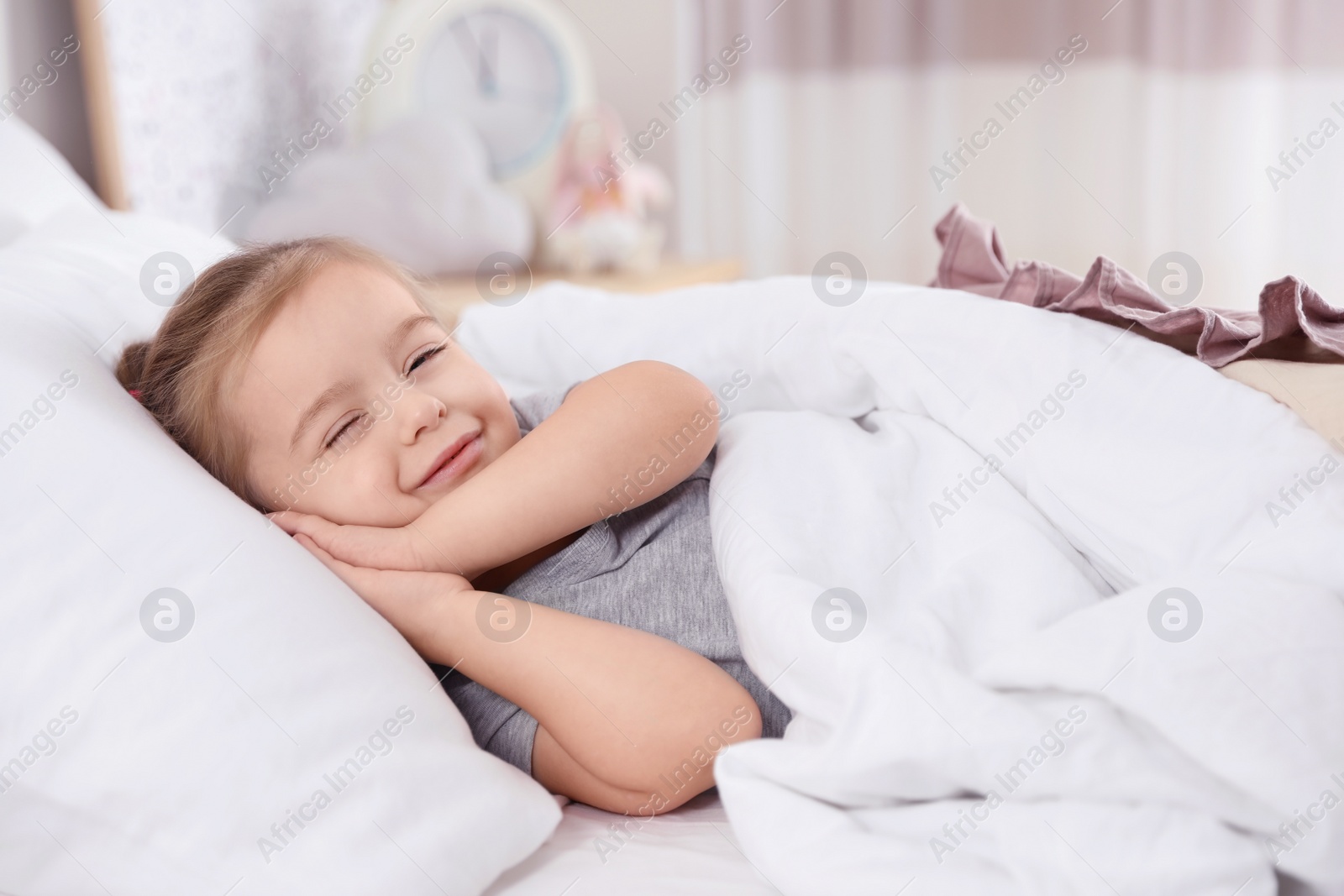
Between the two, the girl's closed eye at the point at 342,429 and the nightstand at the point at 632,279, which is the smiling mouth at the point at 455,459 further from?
the nightstand at the point at 632,279

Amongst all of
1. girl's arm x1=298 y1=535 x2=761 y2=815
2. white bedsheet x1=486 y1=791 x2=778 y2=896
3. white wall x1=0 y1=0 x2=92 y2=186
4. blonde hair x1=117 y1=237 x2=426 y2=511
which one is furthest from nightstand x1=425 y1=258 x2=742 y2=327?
white bedsheet x1=486 y1=791 x2=778 y2=896

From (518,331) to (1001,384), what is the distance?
0.61 m

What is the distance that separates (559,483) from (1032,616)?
336 millimetres

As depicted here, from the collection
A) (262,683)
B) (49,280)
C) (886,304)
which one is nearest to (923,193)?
(886,304)

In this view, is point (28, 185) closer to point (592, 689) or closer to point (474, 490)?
point (474, 490)

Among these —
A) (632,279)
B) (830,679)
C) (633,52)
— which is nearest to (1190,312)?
(830,679)

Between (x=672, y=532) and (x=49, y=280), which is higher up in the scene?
(x=49, y=280)

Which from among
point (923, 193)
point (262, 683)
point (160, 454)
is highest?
point (160, 454)

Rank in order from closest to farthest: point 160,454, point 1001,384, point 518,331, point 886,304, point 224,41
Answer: point 160,454
point 1001,384
point 886,304
point 518,331
point 224,41

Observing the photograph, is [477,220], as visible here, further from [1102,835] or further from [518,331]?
[1102,835]

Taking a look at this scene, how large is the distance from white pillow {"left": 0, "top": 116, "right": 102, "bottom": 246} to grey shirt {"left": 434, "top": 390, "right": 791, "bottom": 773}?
73 centimetres

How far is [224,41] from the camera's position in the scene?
198 cm

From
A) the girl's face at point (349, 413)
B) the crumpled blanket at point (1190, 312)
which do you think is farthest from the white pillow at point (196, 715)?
the crumpled blanket at point (1190, 312)

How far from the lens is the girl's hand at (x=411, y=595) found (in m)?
0.71
